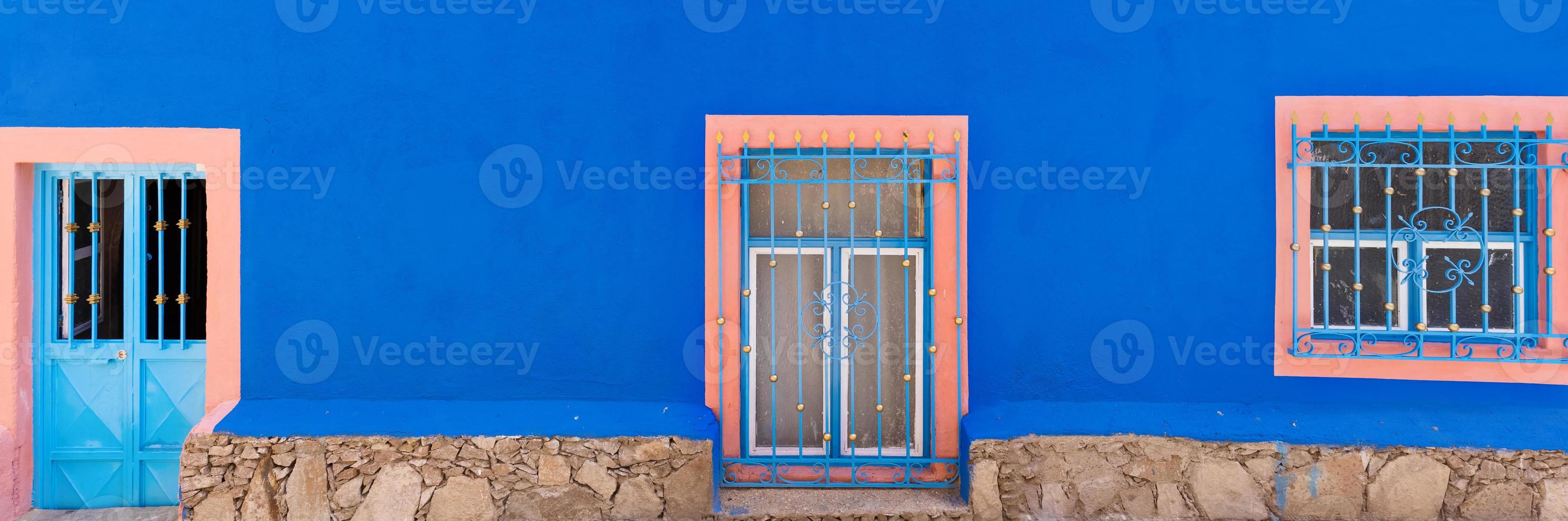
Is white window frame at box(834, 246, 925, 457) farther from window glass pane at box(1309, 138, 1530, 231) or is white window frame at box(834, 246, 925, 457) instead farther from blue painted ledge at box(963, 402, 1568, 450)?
window glass pane at box(1309, 138, 1530, 231)

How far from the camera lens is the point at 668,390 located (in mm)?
3182

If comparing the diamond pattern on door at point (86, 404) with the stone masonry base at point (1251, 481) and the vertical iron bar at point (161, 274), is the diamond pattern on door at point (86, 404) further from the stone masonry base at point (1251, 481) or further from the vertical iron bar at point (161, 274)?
the stone masonry base at point (1251, 481)

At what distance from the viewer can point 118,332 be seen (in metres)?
3.30

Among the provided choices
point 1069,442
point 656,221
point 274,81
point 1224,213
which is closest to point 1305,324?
point 1224,213

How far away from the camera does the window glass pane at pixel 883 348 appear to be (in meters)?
3.23

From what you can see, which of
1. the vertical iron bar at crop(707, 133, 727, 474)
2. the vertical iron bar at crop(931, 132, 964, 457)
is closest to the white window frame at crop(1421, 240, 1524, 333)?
the vertical iron bar at crop(931, 132, 964, 457)

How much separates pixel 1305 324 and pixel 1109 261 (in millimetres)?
871

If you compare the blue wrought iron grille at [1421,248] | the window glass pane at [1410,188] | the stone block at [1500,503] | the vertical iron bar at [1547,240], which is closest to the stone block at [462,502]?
the blue wrought iron grille at [1421,248]

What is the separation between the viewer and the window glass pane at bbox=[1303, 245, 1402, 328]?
315cm

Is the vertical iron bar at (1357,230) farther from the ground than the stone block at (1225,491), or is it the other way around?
the vertical iron bar at (1357,230)

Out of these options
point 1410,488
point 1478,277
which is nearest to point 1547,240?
point 1478,277

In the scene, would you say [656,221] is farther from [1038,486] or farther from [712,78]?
[1038,486]

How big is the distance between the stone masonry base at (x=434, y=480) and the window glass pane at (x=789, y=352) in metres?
0.50

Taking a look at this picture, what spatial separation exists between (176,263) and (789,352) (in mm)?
2703
